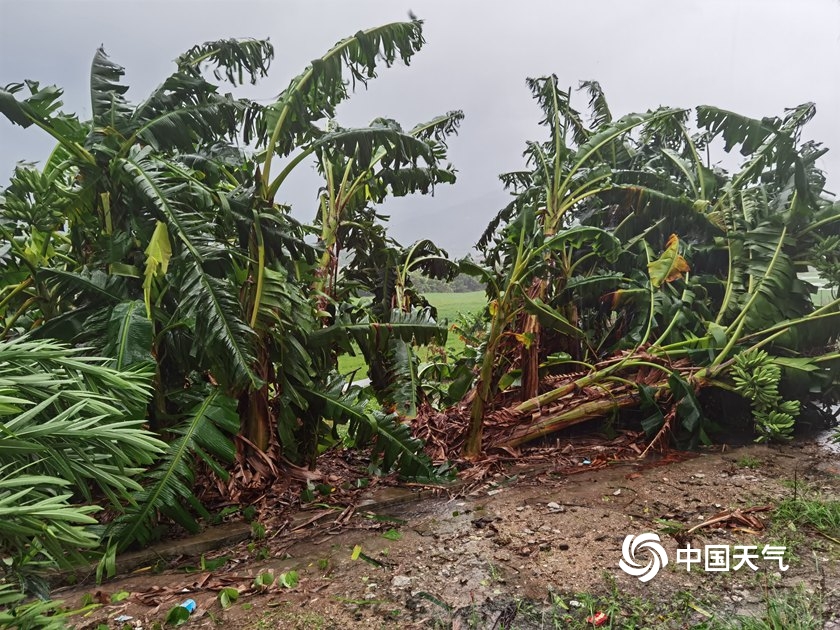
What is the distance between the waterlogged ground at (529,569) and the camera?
60.6 inches

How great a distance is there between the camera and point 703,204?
3.90m

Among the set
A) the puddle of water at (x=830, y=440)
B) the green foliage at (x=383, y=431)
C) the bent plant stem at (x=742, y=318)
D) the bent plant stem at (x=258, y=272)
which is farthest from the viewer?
the bent plant stem at (x=742, y=318)

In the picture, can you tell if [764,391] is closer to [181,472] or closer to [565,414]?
[565,414]

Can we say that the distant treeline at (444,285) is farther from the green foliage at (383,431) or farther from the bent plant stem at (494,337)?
the green foliage at (383,431)

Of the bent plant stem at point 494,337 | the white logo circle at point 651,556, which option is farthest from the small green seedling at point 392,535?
the bent plant stem at point 494,337

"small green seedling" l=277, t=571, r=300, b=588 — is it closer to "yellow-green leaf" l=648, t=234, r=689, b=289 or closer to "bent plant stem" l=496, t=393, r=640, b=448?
"bent plant stem" l=496, t=393, r=640, b=448

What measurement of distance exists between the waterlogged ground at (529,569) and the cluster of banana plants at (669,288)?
2.36ft

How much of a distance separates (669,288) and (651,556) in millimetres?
2576

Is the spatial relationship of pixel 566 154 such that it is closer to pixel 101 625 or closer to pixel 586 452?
pixel 586 452

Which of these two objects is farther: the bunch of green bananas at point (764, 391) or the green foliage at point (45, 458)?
the bunch of green bananas at point (764, 391)

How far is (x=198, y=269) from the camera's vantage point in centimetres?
215

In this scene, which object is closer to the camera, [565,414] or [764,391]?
[764,391]

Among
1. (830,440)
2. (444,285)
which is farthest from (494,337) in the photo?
(444,285)

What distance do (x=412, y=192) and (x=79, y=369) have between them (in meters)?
2.75
